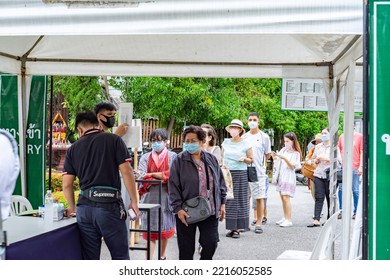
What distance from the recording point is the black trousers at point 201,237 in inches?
176

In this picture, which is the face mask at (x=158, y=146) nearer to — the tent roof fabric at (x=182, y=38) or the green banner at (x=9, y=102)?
the tent roof fabric at (x=182, y=38)

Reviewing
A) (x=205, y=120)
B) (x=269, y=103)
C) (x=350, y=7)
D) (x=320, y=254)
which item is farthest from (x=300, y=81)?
(x=269, y=103)

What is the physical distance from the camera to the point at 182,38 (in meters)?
4.81

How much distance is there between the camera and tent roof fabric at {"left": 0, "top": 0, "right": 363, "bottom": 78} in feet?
8.80

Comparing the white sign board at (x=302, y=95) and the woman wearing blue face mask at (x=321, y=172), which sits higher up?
the white sign board at (x=302, y=95)

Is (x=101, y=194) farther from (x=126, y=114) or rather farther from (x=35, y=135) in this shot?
(x=35, y=135)

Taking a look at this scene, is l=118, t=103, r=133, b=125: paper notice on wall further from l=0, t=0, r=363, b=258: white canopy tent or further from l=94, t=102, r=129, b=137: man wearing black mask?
l=0, t=0, r=363, b=258: white canopy tent

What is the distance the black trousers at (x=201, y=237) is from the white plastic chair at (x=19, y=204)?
180 centimetres

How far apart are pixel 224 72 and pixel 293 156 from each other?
10.9 ft

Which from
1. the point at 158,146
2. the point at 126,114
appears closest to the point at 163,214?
the point at 158,146

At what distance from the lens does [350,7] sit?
2.64 meters

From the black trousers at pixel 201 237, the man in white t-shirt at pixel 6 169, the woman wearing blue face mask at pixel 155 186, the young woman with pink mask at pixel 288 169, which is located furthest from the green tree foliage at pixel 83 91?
the man in white t-shirt at pixel 6 169

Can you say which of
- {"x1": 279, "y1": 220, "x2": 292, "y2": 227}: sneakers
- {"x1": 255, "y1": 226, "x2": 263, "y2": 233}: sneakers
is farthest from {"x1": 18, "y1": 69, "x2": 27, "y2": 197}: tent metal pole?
{"x1": 279, "y1": 220, "x2": 292, "y2": 227}: sneakers
